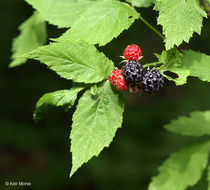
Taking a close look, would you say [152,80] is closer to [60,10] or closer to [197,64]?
[197,64]

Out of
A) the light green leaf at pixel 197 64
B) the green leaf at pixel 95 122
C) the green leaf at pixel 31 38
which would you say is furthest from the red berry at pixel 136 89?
the green leaf at pixel 31 38

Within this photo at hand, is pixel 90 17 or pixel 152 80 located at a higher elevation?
pixel 90 17

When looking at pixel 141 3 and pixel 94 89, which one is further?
pixel 141 3

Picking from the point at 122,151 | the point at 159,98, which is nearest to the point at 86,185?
the point at 122,151

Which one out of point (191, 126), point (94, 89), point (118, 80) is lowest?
point (191, 126)

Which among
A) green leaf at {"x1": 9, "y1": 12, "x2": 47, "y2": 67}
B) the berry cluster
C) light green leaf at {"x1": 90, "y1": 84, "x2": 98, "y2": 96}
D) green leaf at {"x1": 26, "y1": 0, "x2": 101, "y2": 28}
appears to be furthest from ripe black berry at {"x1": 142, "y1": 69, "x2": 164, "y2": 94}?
green leaf at {"x1": 9, "y1": 12, "x2": 47, "y2": 67}

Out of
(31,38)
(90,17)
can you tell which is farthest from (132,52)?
(31,38)
